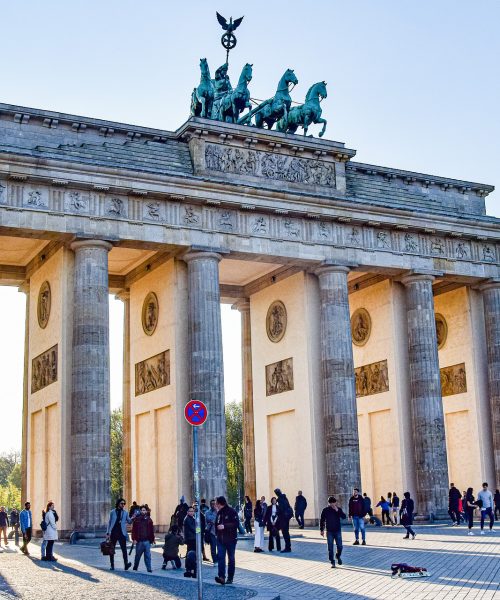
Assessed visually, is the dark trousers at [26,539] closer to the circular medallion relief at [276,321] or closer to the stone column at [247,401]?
the stone column at [247,401]

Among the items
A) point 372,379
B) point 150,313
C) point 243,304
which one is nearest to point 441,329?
point 372,379

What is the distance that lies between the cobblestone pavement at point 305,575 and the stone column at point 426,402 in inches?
382

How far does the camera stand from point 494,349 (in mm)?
39531

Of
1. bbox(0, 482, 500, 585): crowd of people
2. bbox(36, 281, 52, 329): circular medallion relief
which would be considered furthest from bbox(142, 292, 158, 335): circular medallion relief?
bbox(0, 482, 500, 585): crowd of people

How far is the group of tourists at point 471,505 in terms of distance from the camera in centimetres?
2781

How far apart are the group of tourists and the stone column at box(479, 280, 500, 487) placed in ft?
11.3

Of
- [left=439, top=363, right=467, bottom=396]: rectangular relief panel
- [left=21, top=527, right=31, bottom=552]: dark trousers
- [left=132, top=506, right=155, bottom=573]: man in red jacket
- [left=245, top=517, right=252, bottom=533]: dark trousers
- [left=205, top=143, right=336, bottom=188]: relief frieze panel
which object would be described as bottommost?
[left=245, top=517, right=252, bottom=533]: dark trousers

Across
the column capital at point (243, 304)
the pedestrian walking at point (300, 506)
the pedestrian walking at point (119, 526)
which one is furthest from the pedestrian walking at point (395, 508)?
the pedestrian walking at point (119, 526)

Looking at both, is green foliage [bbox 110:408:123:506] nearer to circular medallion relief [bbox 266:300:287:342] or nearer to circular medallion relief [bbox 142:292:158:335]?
circular medallion relief [bbox 266:300:287:342]

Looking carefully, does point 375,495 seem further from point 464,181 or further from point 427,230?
point 464,181

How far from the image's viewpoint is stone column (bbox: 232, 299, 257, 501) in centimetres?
4028

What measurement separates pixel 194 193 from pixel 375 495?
53.7 ft

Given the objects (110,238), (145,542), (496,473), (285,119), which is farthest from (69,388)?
(496,473)

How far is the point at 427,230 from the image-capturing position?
124 ft
